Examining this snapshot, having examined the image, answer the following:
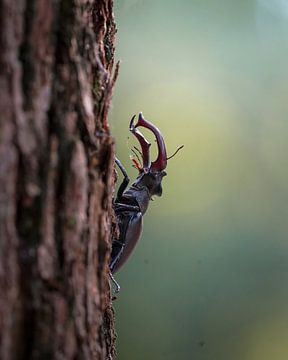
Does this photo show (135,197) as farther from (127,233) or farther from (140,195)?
(127,233)

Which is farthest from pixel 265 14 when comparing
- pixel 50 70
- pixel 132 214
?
pixel 50 70

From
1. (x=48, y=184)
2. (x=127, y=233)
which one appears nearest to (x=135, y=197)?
(x=127, y=233)

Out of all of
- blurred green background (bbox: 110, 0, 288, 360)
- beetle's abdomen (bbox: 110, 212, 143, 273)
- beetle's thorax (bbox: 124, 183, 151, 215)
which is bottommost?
beetle's abdomen (bbox: 110, 212, 143, 273)

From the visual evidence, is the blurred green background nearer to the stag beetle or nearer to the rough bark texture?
the stag beetle

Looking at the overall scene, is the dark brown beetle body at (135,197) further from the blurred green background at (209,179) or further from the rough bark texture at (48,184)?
the blurred green background at (209,179)

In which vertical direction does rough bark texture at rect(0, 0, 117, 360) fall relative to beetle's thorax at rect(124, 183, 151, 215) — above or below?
below

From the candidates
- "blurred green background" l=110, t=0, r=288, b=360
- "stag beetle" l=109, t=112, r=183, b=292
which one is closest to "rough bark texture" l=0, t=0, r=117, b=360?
"stag beetle" l=109, t=112, r=183, b=292

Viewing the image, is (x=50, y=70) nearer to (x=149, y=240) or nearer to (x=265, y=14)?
(x=149, y=240)
